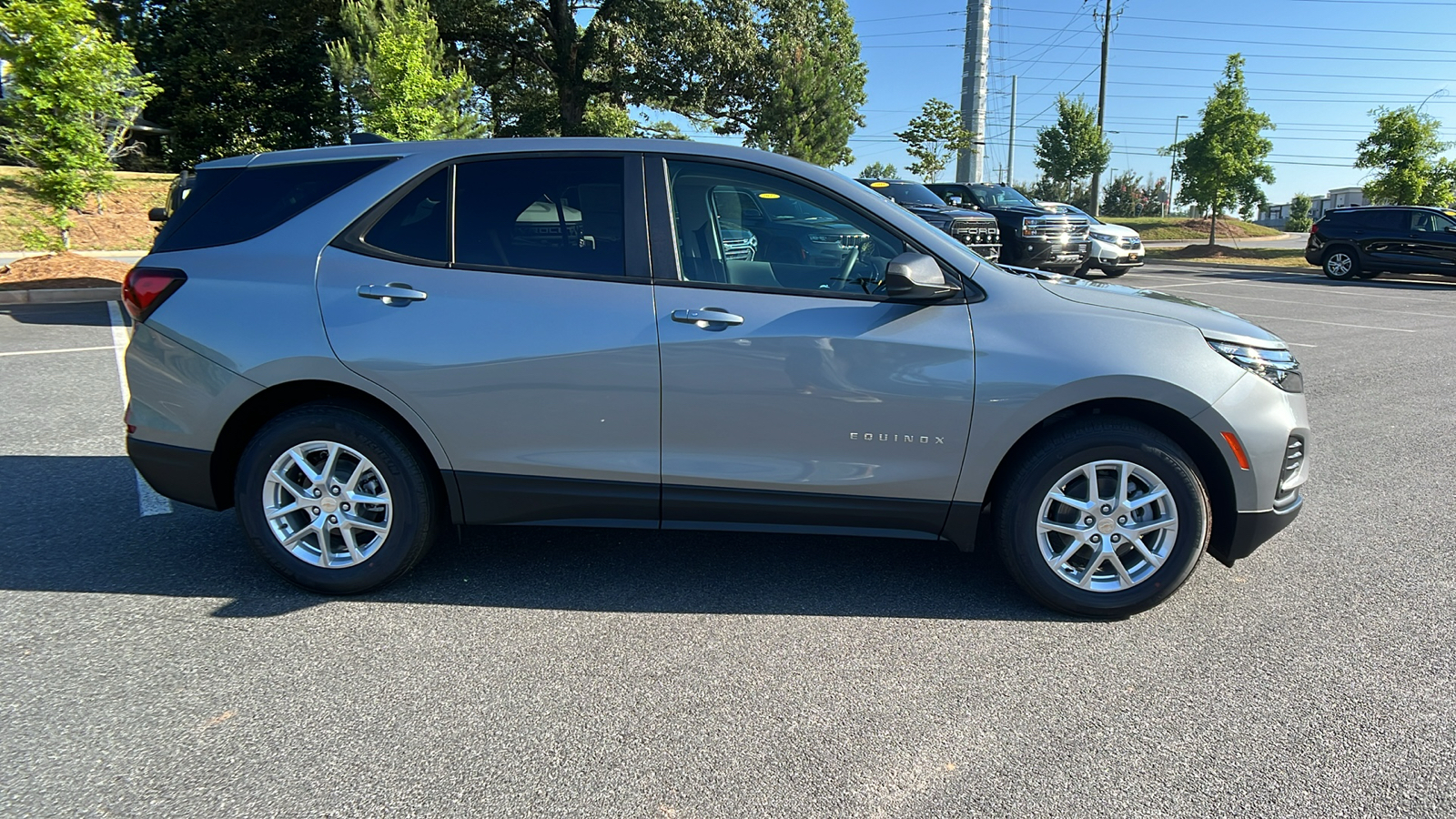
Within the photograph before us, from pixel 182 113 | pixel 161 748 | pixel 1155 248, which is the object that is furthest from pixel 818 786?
pixel 1155 248

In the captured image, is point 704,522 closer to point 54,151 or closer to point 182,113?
point 54,151

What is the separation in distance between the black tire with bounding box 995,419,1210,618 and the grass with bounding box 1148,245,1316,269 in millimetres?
26717

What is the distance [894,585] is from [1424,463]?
4.08 m

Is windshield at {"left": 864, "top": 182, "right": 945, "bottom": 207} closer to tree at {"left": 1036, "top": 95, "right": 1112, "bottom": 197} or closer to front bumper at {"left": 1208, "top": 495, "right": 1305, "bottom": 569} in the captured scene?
front bumper at {"left": 1208, "top": 495, "right": 1305, "bottom": 569}

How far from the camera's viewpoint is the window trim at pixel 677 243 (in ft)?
11.5

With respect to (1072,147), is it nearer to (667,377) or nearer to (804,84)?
(804,84)

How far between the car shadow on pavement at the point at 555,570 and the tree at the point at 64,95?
1125 cm

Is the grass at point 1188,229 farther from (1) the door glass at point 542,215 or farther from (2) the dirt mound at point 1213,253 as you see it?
(1) the door glass at point 542,215

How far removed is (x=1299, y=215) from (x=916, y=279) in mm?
64139

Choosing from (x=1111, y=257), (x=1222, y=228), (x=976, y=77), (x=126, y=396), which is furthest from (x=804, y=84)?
(x=126, y=396)

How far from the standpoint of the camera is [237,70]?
2719 cm

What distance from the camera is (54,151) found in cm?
1341

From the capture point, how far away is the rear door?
3.48m

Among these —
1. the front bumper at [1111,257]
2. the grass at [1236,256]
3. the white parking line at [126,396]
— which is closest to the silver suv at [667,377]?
the white parking line at [126,396]
